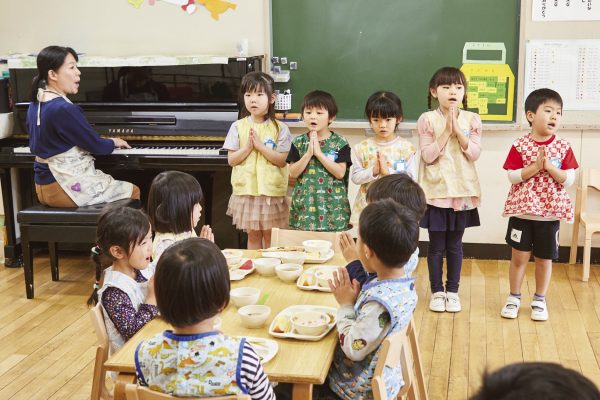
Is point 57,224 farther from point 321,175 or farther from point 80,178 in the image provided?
point 321,175

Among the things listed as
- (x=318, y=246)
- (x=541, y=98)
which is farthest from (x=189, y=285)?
(x=541, y=98)

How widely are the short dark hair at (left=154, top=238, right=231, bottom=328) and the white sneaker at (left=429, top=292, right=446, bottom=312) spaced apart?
2482 millimetres

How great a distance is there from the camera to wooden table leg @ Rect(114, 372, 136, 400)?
187 cm

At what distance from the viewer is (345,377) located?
6.93 feet

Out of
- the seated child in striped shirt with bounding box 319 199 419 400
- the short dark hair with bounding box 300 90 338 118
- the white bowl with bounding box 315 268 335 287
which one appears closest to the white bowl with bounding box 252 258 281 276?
the white bowl with bounding box 315 268 335 287

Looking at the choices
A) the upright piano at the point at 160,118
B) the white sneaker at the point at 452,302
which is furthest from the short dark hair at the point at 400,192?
the upright piano at the point at 160,118

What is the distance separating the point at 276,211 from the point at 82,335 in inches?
47.2

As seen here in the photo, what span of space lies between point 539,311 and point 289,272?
184 cm

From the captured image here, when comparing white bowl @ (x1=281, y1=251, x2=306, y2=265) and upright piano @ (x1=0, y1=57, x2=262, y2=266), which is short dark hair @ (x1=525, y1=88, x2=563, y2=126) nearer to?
white bowl @ (x1=281, y1=251, x2=306, y2=265)

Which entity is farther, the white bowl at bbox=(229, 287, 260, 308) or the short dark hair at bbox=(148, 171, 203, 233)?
the short dark hair at bbox=(148, 171, 203, 233)

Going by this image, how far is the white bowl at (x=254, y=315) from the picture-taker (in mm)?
2111

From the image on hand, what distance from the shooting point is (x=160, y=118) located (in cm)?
455

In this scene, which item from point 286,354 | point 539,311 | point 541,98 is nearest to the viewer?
point 286,354

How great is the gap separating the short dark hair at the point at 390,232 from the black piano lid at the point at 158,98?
2.52 metres
